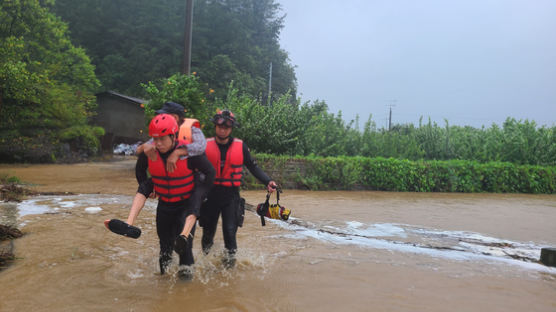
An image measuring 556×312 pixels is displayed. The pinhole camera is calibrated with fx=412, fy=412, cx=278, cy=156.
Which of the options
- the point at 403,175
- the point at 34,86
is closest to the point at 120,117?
the point at 34,86

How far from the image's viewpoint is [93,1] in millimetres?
51844

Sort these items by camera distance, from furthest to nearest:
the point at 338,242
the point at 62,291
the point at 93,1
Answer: the point at 93,1
the point at 338,242
the point at 62,291

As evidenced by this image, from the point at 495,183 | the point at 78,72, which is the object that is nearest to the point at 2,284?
the point at 495,183

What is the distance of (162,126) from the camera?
3785 millimetres

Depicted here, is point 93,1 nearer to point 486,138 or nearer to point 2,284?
point 486,138

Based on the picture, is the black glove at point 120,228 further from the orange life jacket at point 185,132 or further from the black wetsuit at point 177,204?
the orange life jacket at point 185,132

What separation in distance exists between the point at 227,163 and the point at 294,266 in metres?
1.60

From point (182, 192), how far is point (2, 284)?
2033 mm

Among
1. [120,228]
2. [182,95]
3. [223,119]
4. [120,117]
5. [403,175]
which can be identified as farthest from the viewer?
[120,117]

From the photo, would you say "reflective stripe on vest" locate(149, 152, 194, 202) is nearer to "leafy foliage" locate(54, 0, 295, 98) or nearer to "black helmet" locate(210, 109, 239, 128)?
"black helmet" locate(210, 109, 239, 128)

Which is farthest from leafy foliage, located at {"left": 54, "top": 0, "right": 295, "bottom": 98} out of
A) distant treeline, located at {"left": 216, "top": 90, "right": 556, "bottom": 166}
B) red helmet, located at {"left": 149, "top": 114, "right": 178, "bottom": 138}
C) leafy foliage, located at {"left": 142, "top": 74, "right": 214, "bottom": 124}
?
red helmet, located at {"left": 149, "top": 114, "right": 178, "bottom": 138}

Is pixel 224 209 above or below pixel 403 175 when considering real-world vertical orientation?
below

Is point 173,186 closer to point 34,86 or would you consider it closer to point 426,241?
point 426,241

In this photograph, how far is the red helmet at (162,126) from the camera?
376cm
